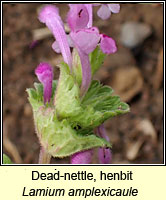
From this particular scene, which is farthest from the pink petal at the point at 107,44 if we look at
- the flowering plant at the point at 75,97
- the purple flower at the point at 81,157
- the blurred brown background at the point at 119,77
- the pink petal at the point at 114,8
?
the blurred brown background at the point at 119,77

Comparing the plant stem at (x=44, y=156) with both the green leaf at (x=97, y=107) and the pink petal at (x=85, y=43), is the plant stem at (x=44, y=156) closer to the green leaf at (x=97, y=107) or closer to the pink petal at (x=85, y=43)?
the green leaf at (x=97, y=107)

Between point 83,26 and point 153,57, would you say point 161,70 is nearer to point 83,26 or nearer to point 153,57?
point 153,57

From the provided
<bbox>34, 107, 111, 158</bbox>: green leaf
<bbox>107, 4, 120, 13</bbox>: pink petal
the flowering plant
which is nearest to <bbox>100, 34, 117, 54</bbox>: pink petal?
the flowering plant

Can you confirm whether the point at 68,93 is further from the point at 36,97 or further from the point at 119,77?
the point at 119,77

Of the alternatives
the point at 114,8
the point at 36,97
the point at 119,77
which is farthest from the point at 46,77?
the point at 119,77

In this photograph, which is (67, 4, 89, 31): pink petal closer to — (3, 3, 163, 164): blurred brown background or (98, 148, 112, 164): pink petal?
(98, 148, 112, 164): pink petal
